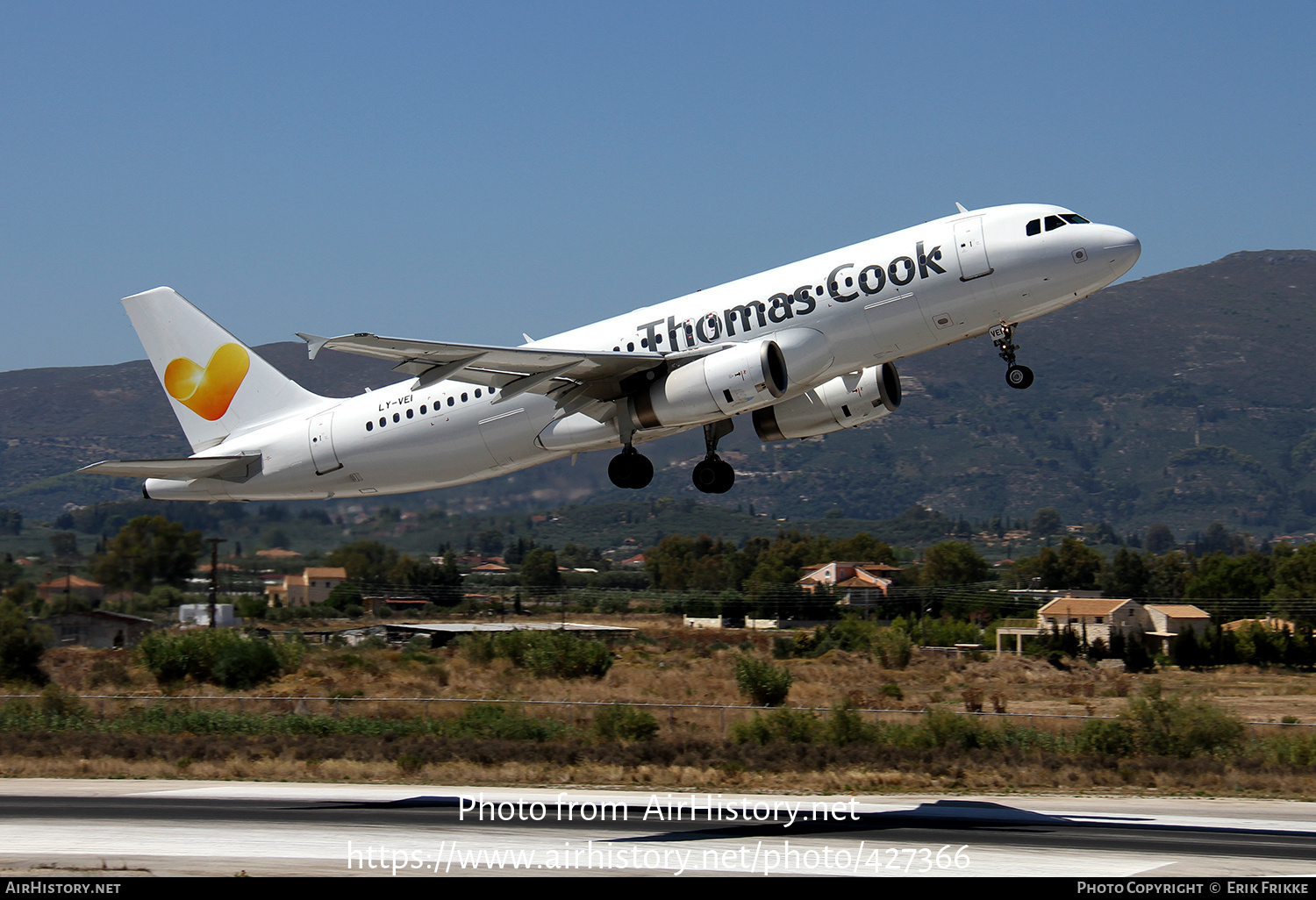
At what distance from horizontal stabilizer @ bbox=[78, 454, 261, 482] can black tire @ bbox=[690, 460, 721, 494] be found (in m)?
12.5

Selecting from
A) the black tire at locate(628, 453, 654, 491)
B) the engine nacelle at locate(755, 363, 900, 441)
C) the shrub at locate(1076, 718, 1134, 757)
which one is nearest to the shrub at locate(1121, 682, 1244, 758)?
the shrub at locate(1076, 718, 1134, 757)

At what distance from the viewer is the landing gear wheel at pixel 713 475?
34.0 m

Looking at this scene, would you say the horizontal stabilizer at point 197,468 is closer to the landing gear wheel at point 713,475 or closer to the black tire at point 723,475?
the landing gear wheel at point 713,475

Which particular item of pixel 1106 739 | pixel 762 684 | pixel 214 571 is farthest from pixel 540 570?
pixel 1106 739

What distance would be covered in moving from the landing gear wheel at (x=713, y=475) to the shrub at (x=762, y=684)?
2059 cm

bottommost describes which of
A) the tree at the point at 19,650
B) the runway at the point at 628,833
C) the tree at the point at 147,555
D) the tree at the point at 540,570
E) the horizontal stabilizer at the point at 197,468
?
the runway at the point at 628,833

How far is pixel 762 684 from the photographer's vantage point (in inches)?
2089

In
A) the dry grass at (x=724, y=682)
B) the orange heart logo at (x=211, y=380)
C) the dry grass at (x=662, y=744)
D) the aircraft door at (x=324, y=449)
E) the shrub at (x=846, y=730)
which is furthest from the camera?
the dry grass at (x=724, y=682)

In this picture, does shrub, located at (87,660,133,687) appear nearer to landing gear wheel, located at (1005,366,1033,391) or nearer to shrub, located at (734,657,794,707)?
shrub, located at (734,657,794,707)

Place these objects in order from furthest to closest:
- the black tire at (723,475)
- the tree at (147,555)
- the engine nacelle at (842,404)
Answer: the tree at (147,555) → the black tire at (723,475) → the engine nacelle at (842,404)

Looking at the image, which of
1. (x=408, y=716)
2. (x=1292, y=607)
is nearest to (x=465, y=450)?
(x=408, y=716)

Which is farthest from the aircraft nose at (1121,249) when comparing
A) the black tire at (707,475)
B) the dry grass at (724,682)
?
the dry grass at (724,682)

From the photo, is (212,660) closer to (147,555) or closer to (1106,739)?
(147,555)

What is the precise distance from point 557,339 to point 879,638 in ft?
179
